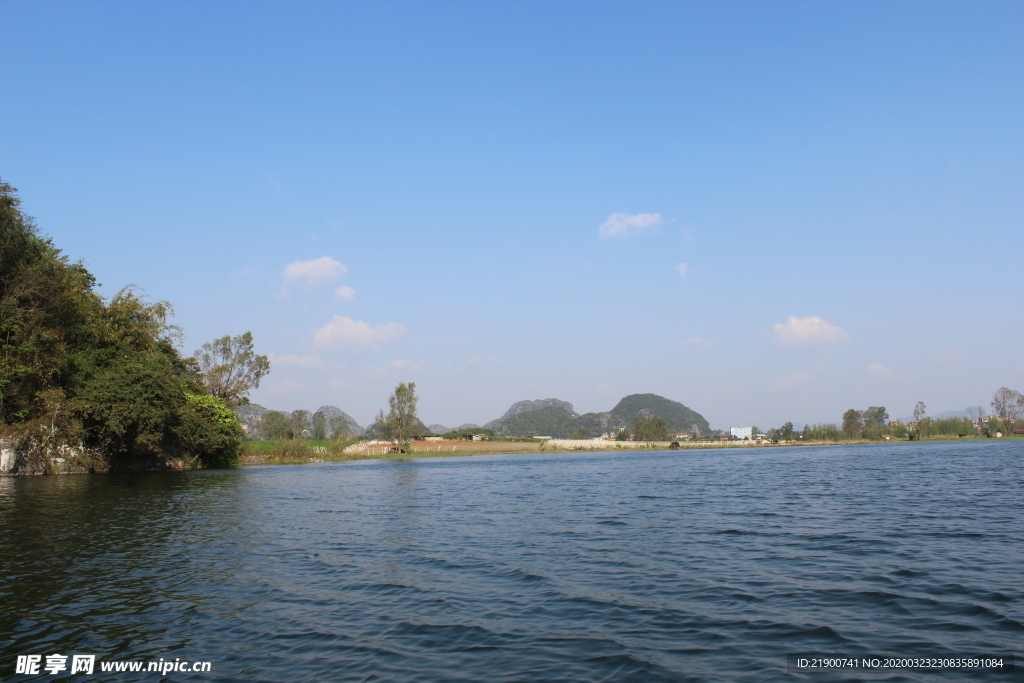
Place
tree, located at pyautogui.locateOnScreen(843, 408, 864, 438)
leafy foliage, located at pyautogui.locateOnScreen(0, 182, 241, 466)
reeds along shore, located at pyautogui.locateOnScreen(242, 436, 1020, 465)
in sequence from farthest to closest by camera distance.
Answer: tree, located at pyautogui.locateOnScreen(843, 408, 864, 438) < reeds along shore, located at pyautogui.locateOnScreen(242, 436, 1020, 465) < leafy foliage, located at pyautogui.locateOnScreen(0, 182, 241, 466)

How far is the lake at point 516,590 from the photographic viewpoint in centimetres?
860

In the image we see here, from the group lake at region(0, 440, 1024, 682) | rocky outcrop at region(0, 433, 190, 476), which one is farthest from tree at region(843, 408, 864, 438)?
rocky outcrop at region(0, 433, 190, 476)

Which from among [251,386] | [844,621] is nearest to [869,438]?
[251,386]

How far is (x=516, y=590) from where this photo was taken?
12.5m

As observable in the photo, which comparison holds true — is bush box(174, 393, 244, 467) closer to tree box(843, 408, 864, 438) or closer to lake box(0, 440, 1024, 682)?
lake box(0, 440, 1024, 682)

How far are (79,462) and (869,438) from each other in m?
204

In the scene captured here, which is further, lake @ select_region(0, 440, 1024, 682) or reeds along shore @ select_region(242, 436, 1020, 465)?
reeds along shore @ select_region(242, 436, 1020, 465)

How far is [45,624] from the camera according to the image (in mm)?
10211

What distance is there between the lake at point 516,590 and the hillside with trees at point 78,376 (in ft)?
83.2

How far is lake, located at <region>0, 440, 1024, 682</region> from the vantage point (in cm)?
860

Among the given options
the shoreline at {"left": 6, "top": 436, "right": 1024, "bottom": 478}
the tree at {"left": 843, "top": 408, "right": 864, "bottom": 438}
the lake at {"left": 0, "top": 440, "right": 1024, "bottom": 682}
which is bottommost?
the shoreline at {"left": 6, "top": 436, "right": 1024, "bottom": 478}

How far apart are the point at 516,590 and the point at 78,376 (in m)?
53.7

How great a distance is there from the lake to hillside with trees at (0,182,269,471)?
25349 mm

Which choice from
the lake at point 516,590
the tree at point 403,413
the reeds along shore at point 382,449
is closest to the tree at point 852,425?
the reeds along shore at point 382,449
